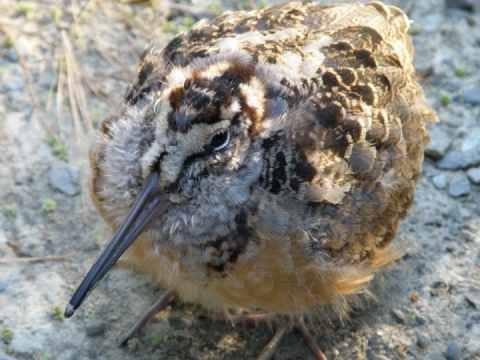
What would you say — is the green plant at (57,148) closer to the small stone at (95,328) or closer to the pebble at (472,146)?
the small stone at (95,328)

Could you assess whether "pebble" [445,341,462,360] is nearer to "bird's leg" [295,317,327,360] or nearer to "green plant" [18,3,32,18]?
"bird's leg" [295,317,327,360]

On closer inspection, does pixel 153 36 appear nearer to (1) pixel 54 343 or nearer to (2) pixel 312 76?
(2) pixel 312 76

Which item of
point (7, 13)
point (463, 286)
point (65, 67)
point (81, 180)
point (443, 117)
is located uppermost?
point (7, 13)

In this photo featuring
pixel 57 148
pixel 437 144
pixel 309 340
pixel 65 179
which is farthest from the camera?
pixel 437 144

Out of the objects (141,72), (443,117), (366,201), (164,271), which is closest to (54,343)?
(164,271)

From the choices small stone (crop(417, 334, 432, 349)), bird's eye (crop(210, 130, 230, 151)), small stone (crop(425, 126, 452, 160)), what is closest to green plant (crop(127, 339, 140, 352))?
bird's eye (crop(210, 130, 230, 151))

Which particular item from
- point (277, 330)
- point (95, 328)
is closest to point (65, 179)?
point (95, 328)

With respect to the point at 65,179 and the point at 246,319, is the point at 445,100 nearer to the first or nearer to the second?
the point at 246,319
